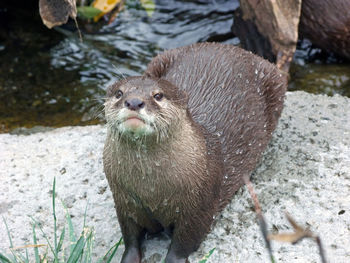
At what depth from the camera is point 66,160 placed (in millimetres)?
2883

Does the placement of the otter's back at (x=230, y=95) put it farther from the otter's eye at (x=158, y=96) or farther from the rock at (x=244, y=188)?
the otter's eye at (x=158, y=96)

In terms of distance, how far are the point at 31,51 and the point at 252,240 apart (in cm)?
283

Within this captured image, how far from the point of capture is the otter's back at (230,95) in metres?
2.48

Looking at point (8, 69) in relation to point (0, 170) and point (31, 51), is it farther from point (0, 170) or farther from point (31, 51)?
point (0, 170)

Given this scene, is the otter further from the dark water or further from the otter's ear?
the dark water

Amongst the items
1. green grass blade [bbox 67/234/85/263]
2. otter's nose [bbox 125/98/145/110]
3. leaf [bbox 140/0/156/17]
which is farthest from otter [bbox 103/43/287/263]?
leaf [bbox 140/0/156/17]

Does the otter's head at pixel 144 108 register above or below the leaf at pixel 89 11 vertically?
above

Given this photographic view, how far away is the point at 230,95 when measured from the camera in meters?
2.55

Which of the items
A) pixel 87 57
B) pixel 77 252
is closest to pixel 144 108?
pixel 77 252

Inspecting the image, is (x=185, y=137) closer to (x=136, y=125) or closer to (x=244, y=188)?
(x=136, y=125)

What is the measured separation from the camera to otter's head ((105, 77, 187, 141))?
5.78 ft

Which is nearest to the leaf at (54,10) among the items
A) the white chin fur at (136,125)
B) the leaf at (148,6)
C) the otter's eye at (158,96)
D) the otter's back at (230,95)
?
the otter's back at (230,95)

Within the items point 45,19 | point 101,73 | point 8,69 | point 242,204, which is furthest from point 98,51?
point 242,204

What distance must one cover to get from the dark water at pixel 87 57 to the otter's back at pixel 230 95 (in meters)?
1.10
